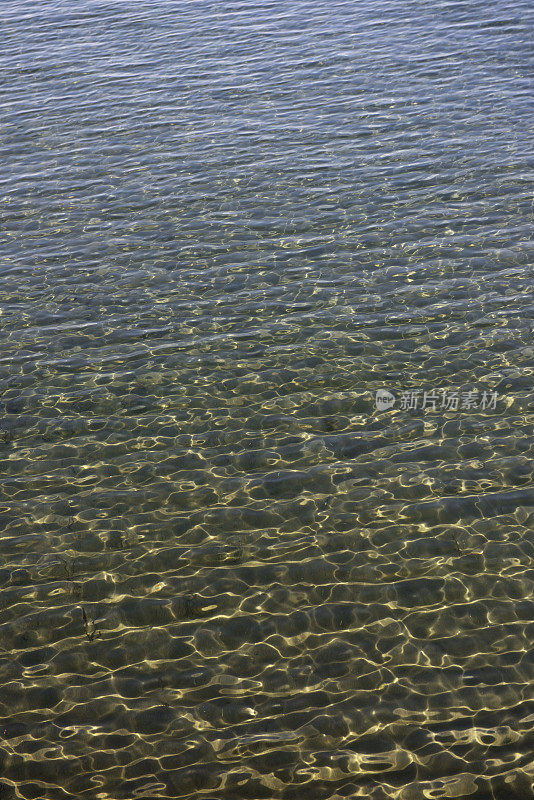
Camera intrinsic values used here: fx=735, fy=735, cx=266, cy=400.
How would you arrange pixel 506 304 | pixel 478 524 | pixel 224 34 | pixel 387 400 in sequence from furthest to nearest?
pixel 224 34 < pixel 506 304 < pixel 387 400 < pixel 478 524

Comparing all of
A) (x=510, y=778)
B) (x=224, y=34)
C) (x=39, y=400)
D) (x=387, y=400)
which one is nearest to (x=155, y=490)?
(x=39, y=400)

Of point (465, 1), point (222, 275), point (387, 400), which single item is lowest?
point (387, 400)

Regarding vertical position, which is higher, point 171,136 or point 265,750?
point 171,136

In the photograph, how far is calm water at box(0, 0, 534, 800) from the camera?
7.28m

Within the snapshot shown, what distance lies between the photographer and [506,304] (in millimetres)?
13039

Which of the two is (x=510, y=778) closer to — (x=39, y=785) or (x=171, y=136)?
(x=39, y=785)

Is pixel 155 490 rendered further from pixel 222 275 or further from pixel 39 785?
pixel 222 275

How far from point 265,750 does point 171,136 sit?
56.1ft

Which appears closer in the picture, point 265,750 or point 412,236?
point 265,750

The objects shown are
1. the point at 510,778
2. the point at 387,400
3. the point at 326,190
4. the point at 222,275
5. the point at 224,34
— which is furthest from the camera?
the point at 224,34

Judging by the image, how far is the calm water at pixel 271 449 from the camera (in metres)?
7.28

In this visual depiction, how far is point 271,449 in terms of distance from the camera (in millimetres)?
10617

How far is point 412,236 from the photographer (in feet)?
49.7

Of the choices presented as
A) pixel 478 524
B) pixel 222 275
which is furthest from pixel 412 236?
pixel 478 524
